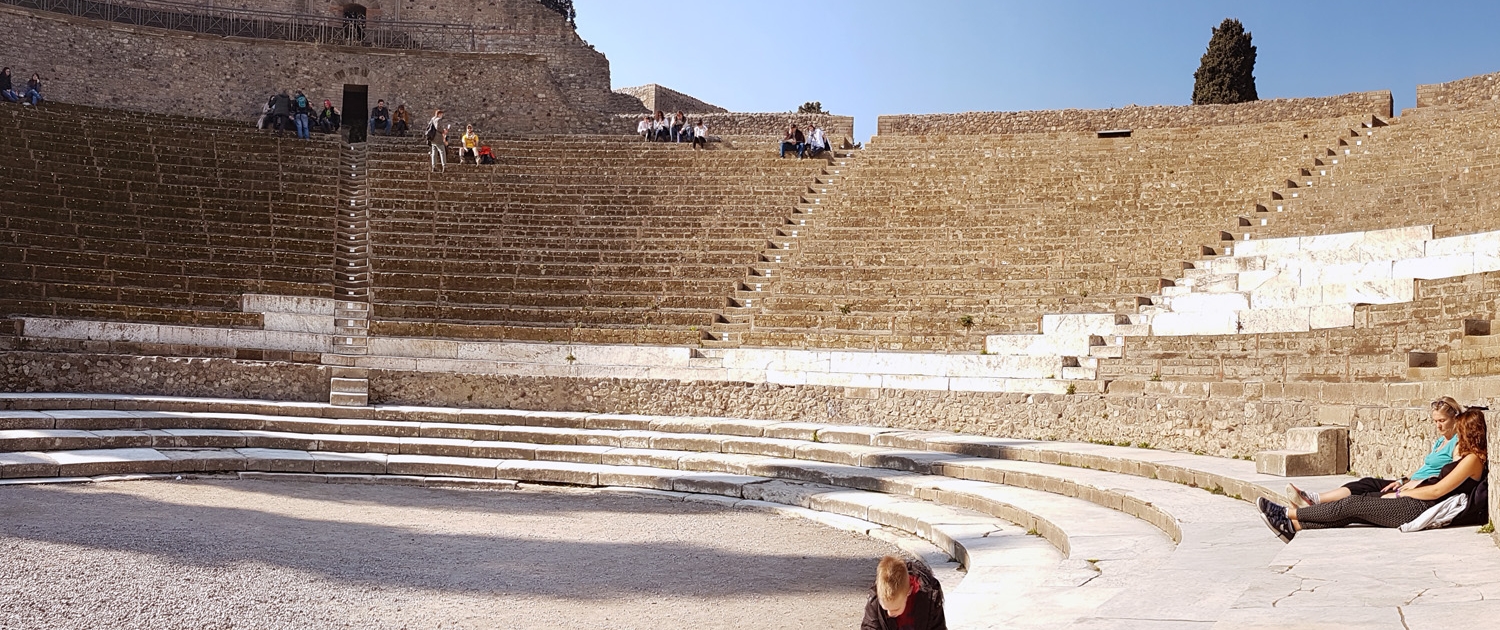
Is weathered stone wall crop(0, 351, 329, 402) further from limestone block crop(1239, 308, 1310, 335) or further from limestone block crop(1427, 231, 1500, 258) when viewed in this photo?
limestone block crop(1427, 231, 1500, 258)

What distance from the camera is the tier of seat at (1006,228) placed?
1495cm

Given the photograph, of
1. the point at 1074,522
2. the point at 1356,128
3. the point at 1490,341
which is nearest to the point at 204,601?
the point at 1074,522

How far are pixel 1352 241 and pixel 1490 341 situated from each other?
6.04 m

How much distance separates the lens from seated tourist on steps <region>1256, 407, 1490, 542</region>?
6168 mm

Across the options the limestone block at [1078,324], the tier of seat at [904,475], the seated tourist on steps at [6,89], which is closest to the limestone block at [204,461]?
the tier of seat at [904,475]

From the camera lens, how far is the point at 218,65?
1040 inches

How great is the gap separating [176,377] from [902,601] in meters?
12.3

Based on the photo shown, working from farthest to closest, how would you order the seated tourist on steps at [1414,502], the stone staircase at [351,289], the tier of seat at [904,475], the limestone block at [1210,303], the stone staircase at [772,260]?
the stone staircase at [772,260]
the stone staircase at [351,289]
the limestone block at [1210,303]
the seated tourist on steps at [1414,502]
the tier of seat at [904,475]

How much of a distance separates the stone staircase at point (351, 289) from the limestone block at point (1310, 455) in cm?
985

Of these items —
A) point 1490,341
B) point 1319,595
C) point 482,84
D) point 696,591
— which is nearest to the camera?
point 1319,595

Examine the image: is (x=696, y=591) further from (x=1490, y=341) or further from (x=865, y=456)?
(x=1490, y=341)

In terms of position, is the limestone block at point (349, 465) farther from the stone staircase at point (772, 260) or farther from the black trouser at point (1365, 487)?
the black trouser at point (1365, 487)

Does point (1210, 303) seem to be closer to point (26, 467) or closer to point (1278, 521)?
point (1278, 521)

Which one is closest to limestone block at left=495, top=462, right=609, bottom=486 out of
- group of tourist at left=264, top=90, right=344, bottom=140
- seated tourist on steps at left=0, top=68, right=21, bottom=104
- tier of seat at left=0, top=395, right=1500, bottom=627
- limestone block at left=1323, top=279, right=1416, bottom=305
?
tier of seat at left=0, top=395, right=1500, bottom=627
